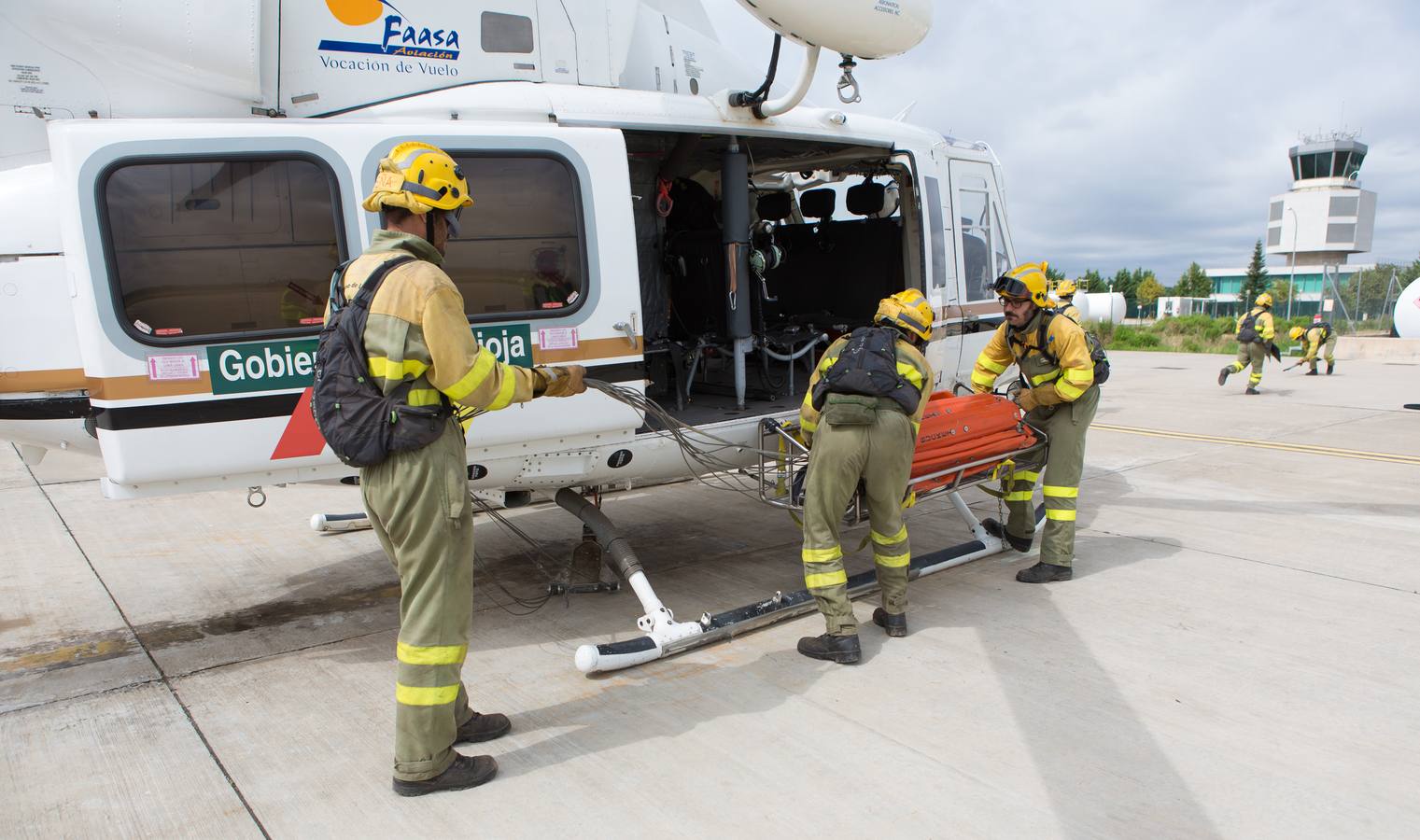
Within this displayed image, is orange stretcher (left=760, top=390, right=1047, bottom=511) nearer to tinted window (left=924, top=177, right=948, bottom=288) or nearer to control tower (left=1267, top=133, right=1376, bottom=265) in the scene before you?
tinted window (left=924, top=177, right=948, bottom=288)

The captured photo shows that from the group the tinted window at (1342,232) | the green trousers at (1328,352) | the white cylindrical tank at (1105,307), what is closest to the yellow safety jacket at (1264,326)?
the green trousers at (1328,352)

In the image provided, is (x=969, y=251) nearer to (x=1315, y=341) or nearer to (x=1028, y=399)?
(x=1028, y=399)

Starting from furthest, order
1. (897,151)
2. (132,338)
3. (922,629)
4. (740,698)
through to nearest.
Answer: (897,151)
(922,629)
(740,698)
(132,338)

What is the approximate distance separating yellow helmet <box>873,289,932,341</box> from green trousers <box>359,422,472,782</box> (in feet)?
7.67

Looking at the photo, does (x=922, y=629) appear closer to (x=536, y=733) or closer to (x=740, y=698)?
(x=740, y=698)

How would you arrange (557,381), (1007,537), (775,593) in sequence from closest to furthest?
(557,381) < (775,593) < (1007,537)

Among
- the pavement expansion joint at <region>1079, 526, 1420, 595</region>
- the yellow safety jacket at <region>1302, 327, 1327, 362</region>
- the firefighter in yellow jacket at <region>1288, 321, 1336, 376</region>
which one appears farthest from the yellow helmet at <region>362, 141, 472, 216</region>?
the yellow safety jacket at <region>1302, 327, 1327, 362</region>

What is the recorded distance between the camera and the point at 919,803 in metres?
3.07

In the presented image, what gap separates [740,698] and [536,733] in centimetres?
88

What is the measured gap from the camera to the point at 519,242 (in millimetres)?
4242

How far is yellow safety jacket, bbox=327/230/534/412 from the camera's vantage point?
2951mm

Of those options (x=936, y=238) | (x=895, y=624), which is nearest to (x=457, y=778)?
(x=895, y=624)

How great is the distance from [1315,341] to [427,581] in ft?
62.8

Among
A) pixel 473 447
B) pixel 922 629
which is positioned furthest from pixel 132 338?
pixel 922 629
